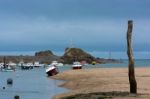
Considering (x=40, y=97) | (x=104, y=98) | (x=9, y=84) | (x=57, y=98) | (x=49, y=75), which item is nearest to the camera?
(x=104, y=98)

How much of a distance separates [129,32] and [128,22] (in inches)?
25.4

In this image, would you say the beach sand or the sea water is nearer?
the beach sand

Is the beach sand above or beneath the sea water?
above

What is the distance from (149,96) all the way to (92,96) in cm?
369

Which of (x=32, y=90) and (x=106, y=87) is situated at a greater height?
(x=106, y=87)

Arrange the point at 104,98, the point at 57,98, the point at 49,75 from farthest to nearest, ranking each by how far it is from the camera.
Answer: the point at 49,75
the point at 57,98
the point at 104,98

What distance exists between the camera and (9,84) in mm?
71062

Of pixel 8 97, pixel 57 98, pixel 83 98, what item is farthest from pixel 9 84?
pixel 83 98

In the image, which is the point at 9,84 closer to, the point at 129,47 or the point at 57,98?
the point at 57,98

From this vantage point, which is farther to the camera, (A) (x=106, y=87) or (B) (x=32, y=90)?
(B) (x=32, y=90)

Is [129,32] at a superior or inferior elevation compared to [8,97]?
superior

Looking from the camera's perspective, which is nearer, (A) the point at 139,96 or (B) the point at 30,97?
(A) the point at 139,96

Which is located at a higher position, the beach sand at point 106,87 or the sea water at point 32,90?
the beach sand at point 106,87

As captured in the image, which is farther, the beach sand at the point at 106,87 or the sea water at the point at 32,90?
the sea water at the point at 32,90
